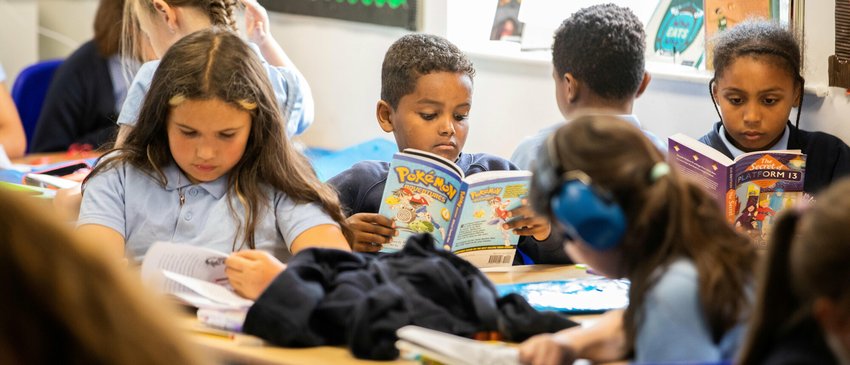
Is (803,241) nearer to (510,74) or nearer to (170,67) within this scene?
(170,67)

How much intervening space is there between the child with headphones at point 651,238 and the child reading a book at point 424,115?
3.45 feet

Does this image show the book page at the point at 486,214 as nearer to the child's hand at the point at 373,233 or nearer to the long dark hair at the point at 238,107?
the child's hand at the point at 373,233

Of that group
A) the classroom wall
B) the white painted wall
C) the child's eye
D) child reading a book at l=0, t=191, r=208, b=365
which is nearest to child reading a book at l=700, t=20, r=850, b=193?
the child's eye

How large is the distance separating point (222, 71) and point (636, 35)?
4.52ft

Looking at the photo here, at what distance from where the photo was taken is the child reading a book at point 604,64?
3.29m

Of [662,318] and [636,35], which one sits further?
[636,35]

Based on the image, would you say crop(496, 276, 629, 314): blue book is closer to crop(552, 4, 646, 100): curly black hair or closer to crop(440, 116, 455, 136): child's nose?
crop(440, 116, 455, 136): child's nose

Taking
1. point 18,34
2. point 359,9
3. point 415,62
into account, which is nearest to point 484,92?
point 359,9

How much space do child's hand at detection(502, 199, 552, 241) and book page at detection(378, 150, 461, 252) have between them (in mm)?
144

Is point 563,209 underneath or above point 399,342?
above

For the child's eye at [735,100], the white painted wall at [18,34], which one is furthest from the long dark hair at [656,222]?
the white painted wall at [18,34]

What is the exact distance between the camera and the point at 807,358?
4.48ft

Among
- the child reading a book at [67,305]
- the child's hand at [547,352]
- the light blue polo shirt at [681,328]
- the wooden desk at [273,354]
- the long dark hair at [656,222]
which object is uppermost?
the child reading a book at [67,305]

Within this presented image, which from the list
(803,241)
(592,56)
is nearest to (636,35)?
(592,56)
